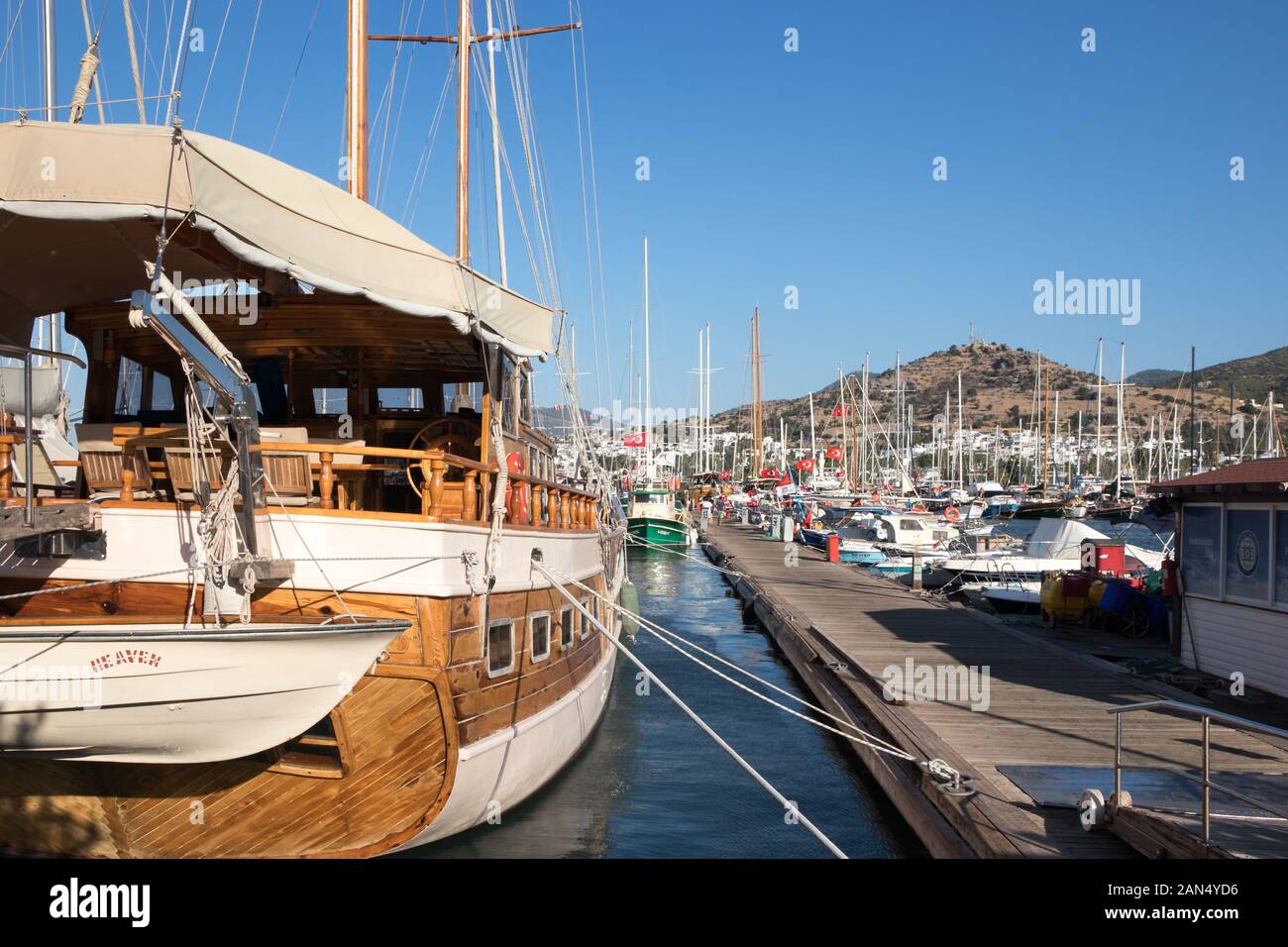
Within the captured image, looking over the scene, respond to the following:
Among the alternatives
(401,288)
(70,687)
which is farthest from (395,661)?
(401,288)

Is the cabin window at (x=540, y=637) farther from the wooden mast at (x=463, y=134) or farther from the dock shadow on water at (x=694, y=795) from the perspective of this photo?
the wooden mast at (x=463, y=134)

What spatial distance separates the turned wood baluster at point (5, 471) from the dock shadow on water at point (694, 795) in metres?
4.67

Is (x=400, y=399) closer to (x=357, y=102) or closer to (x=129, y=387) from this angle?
(x=129, y=387)

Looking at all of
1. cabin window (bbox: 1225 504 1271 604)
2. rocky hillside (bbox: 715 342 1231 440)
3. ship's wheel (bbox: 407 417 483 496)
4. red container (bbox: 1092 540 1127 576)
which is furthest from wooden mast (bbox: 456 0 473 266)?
rocky hillside (bbox: 715 342 1231 440)

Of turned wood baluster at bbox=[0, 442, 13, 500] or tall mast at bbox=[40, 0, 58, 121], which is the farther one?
tall mast at bbox=[40, 0, 58, 121]

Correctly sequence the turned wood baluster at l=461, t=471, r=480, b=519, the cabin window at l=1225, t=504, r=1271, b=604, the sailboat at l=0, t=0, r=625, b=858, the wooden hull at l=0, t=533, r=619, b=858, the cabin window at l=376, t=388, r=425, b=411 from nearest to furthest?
the sailboat at l=0, t=0, r=625, b=858 < the wooden hull at l=0, t=533, r=619, b=858 < the turned wood baluster at l=461, t=471, r=480, b=519 < the cabin window at l=376, t=388, r=425, b=411 < the cabin window at l=1225, t=504, r=1271, b=604

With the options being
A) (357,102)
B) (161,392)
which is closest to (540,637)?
(161,392)

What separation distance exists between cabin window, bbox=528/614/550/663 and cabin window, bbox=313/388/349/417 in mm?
3290

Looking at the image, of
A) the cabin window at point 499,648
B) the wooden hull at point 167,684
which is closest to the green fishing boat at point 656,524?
the cabin window at point 499,648

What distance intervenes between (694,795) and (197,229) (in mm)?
8772

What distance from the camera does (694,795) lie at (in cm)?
1242

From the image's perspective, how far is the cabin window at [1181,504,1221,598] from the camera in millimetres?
13883

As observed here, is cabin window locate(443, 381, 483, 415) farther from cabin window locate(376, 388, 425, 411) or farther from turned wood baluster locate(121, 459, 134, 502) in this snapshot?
turned wood baluster locate(121, 459, 134, 502)
